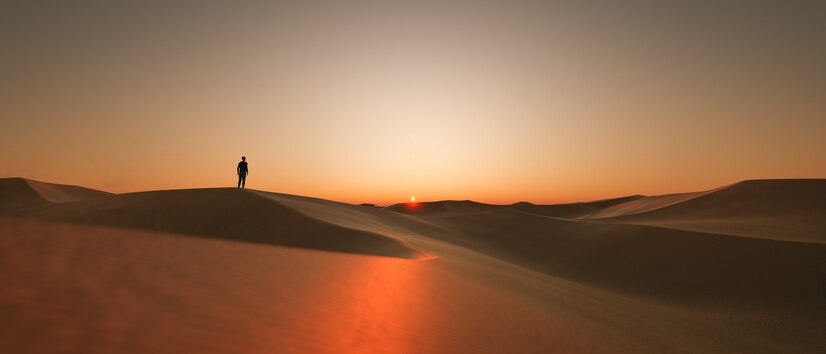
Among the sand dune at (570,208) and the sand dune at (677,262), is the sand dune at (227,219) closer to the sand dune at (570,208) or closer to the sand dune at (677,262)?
the sand dune at (677,262)

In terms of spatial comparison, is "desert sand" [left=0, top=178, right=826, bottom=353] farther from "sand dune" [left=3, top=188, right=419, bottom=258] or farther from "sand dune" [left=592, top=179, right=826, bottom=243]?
"sand dune" [left=592, top=179, right=826, bottom=243]

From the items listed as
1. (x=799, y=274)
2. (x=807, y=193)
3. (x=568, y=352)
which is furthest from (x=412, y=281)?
(x=807, y=193)

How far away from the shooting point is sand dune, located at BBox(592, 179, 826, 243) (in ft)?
42.8

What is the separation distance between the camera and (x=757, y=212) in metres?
17.8

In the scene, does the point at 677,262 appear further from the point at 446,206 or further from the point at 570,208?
the point at 446,206

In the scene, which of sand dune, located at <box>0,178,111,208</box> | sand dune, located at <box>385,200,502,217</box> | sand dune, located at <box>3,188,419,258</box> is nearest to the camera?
sand dune, located at <box>3,188,419,258</box>

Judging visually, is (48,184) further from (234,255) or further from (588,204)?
(588,204)

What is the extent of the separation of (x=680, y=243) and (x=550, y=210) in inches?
1218

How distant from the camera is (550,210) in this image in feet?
138

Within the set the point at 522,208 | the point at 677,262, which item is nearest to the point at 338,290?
the point at 677,262

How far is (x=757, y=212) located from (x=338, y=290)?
67.1 ft

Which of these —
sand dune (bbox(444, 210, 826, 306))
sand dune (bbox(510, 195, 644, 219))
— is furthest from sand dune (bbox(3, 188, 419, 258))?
sand dune (bbox(510, 195, 644, 219))

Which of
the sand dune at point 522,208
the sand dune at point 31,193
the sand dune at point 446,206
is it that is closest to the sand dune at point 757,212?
the sand dune at point 522,208

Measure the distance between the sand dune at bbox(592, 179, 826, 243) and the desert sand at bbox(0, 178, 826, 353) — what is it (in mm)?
896
